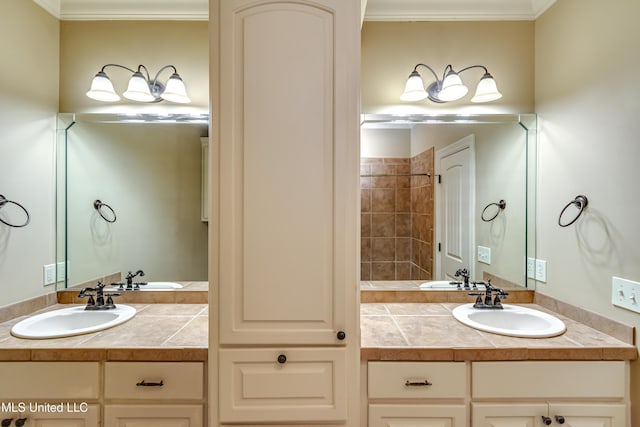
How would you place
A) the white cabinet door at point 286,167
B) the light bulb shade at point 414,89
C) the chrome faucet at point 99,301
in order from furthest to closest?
1. the light bulb shade at point 414,89
2. the chrome faucet at point 99,301
3. the white cabinet door at point 286,167

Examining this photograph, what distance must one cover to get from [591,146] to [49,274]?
9.65ft

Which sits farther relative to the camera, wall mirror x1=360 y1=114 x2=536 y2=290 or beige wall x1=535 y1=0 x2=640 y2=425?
wall mirror x1=360 y1=114 x2=536 y2=290

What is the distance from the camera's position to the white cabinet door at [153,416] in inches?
49.3

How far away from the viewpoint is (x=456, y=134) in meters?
1.88

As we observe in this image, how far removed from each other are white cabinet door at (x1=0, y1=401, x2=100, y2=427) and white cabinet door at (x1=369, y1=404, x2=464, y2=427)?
1.13 metres

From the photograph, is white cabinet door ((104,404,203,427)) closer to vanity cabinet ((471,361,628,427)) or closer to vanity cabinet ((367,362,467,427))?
vanity cabinet ((367,362,467,427))

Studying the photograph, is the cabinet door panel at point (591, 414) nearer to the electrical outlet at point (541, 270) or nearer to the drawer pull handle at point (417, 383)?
the drawer pull handle at point (417, 383)

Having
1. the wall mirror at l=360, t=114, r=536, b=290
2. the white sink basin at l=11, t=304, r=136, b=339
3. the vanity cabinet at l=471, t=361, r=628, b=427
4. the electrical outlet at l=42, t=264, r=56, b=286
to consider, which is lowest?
the vanity cabinet at l=471, t=361, r=628, b=427

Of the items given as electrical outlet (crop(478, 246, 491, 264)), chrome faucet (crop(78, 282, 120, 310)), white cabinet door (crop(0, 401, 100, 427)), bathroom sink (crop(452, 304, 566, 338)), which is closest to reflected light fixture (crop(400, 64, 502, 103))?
electrical outlet (crop(478, 246, 491, 264))

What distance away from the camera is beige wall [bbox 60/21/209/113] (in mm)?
1873

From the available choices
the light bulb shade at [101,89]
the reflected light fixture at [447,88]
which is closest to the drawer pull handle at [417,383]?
the reflected light fixture at [447,88]

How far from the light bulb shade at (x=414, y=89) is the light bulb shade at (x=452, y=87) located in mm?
116

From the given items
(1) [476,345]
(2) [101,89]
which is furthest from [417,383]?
(2) [101,89]

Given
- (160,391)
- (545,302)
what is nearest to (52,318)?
(160,391)
